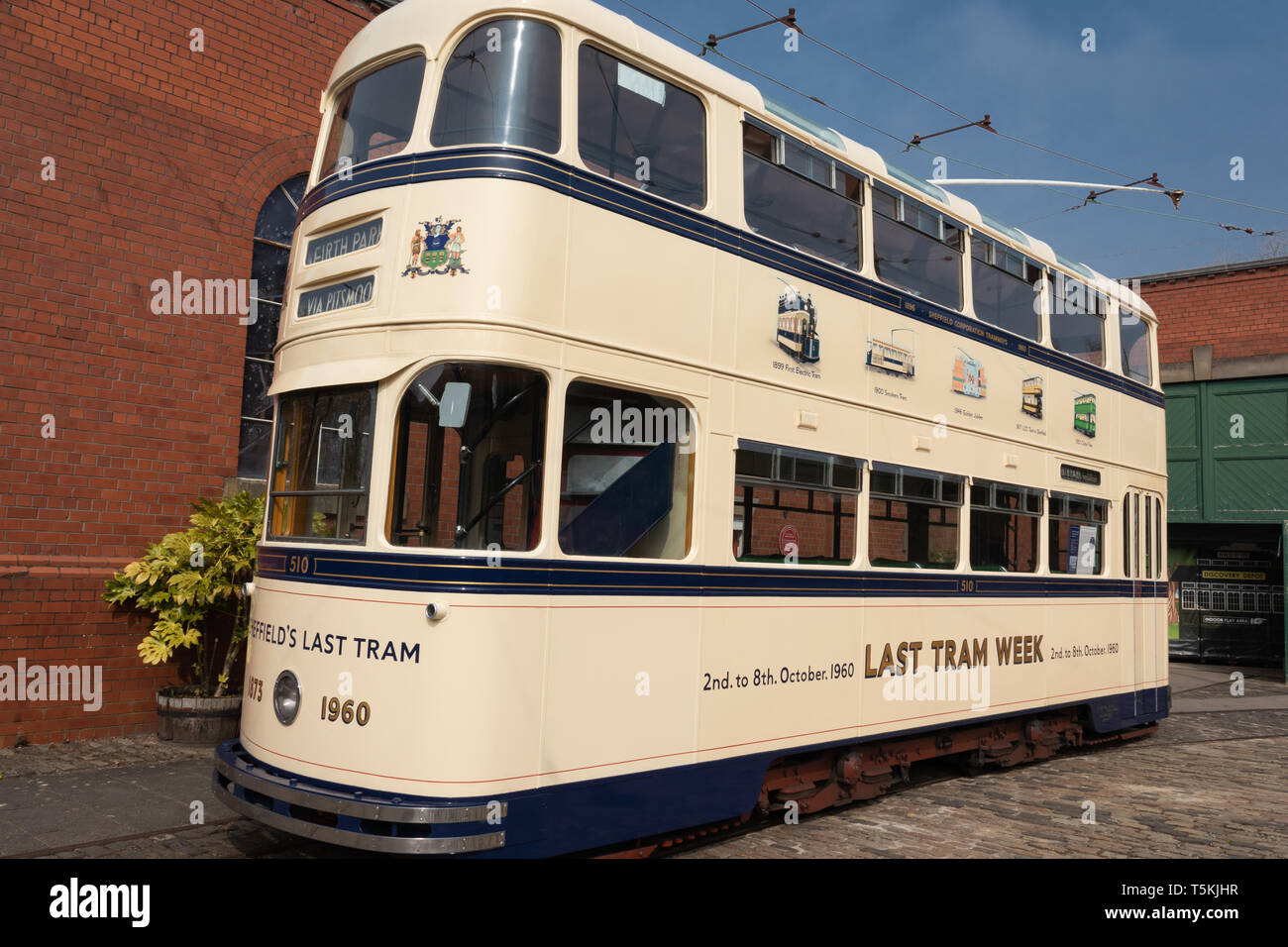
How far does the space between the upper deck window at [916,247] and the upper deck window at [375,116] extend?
142 inches

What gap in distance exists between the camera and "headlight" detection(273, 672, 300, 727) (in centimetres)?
548

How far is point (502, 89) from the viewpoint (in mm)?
5559

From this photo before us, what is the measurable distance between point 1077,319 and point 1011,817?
5419 mm

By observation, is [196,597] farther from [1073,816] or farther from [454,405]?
[1073,816]

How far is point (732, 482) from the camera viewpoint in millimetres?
6340

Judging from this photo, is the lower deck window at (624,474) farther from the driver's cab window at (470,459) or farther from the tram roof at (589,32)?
the tram roof at (589,32)

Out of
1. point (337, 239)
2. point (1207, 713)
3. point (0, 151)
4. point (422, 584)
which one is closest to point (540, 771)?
point (422, 584)

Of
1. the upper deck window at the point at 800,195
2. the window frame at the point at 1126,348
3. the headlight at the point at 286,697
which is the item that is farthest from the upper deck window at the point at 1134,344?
the headlight at the point at 286,697

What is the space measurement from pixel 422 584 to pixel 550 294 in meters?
1.63

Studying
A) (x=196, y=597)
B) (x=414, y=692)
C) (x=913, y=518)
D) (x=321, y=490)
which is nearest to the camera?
(x=414, y=692)

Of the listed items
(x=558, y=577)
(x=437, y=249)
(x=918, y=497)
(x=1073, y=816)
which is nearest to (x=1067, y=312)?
(x=918, y=497)

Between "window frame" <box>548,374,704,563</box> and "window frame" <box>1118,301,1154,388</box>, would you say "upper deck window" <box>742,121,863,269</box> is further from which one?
"window frame" <box>1118,301,1154,388</box>

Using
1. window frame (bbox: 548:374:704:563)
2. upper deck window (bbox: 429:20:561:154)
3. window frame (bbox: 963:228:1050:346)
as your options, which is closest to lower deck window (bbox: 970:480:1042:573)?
window frame (bbox: 963:228:1050:346)
